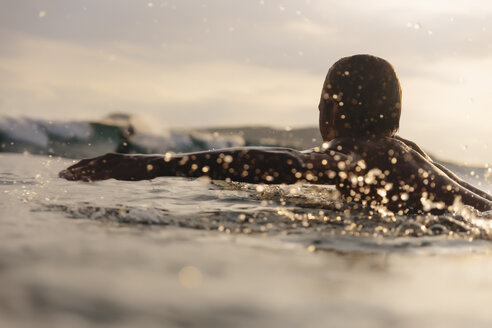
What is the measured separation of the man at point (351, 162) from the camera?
7.34ft

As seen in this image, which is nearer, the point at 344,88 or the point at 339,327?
the point at 339,327

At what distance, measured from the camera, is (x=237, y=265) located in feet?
4.70

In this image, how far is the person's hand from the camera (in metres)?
2.21

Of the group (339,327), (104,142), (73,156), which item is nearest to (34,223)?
(339,327)

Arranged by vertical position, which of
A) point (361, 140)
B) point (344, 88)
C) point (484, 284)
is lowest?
point (484, 284)

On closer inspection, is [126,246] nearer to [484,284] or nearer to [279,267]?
[279,267]

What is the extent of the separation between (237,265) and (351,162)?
1.35 m

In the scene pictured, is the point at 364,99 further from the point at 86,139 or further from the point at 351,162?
the point at 86,139

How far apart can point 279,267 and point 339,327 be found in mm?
454

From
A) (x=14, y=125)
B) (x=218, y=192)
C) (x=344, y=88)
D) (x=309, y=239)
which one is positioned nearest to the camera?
(x=309, y=239)

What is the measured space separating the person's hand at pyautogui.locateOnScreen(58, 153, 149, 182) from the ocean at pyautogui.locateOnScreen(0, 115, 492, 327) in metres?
0.18

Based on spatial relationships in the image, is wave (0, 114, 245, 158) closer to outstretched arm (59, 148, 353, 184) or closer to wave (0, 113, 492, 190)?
wave (0, 113, 492, 190)

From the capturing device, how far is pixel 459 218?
2.72 m

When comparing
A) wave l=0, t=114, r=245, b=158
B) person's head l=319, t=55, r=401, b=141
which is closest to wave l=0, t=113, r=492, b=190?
wave l=0, t=114, r=245, b=158
